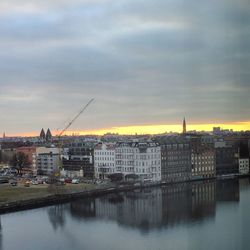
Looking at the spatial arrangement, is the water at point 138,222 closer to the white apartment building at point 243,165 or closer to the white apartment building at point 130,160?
the white apartment building at point 130,160

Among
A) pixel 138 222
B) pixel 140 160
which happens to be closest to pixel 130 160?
pixel 140 160

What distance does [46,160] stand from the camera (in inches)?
457

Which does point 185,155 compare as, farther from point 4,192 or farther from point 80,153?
point 4,192

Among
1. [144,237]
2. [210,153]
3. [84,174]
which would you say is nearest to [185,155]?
[210,153]

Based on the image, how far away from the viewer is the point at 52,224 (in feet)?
19.2

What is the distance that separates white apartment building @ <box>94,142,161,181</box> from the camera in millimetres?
9555

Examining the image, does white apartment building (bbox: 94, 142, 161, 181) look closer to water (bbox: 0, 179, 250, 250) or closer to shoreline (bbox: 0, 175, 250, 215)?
shoreline (bbox: 0, 175, 250, 215)

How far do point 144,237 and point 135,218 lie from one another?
3.75 feet

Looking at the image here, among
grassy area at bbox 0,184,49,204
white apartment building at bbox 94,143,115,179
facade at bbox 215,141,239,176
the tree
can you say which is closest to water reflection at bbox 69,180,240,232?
grassy area at bbox 0,184,49,204

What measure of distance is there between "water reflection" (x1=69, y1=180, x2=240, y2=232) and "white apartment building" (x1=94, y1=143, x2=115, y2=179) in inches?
62.8

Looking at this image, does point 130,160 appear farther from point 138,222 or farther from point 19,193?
point 138,222

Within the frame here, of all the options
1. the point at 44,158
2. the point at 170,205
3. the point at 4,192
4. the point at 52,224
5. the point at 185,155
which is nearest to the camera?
the point at 52,224

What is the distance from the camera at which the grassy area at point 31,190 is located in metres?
7.46

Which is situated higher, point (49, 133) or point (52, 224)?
point (49, 133)
